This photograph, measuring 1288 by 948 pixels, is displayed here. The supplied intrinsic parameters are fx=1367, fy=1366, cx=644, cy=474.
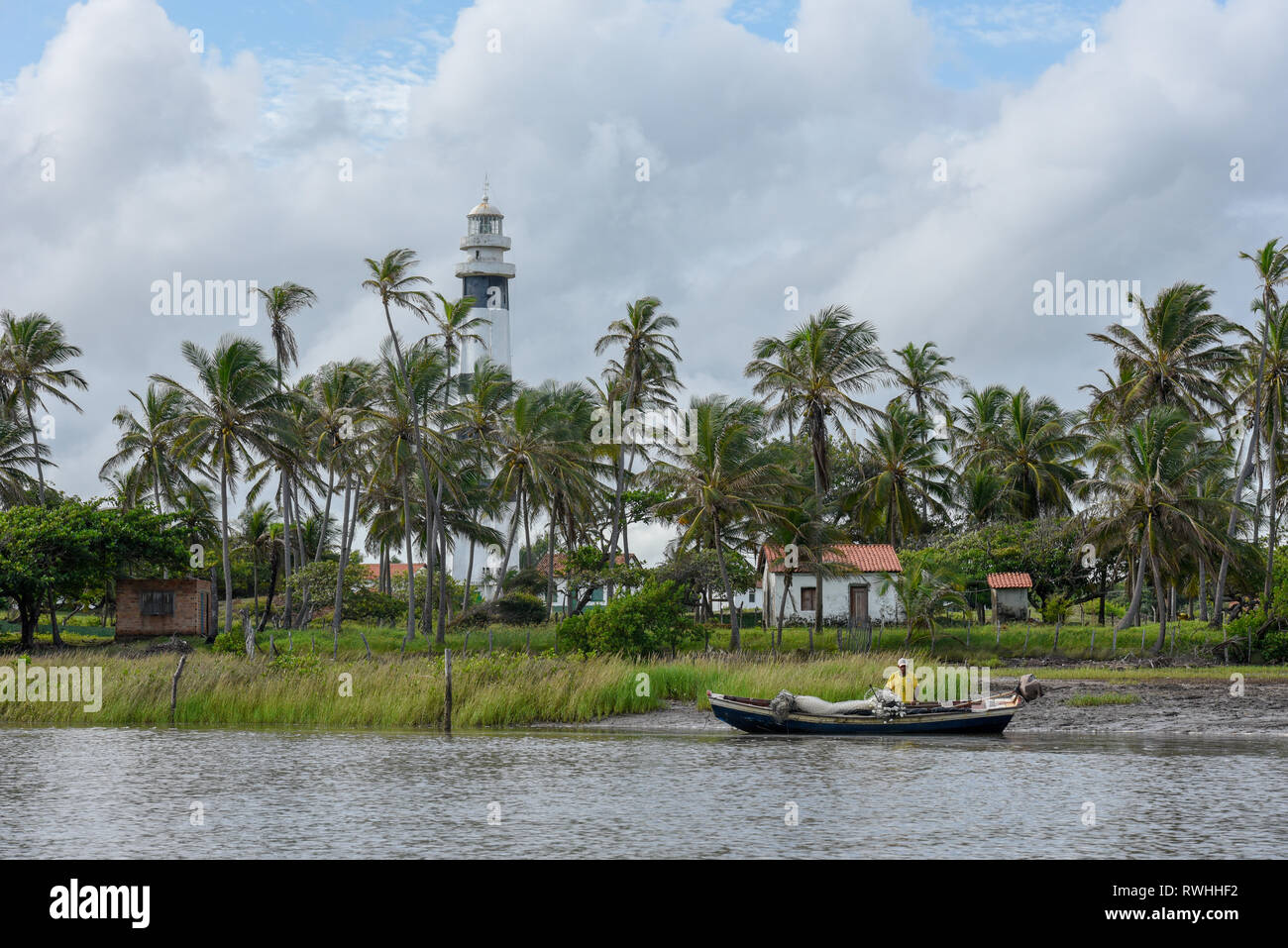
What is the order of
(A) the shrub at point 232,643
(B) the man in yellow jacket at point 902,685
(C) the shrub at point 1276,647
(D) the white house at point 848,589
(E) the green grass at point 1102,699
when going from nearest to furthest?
1. (B) the man in yellow jacket at point 902,685
2. (E) the green grass at point 1102,699
3. (C) the shrub at point 1276,647
4. (A) the shrub at point 232,643
5. (D) the white house at point 848,589

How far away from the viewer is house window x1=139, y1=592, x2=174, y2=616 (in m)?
55.7

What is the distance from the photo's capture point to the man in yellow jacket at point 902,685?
3081 centimetres

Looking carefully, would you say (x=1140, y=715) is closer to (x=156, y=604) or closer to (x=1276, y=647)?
(x=1276, y=647)

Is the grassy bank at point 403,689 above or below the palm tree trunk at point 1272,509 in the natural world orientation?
below

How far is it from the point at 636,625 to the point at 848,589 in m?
16.6

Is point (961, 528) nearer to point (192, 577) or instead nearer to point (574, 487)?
point (574, 487)

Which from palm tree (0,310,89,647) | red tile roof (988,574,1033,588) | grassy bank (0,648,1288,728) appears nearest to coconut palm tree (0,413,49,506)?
palm tree (0,310,89,647)

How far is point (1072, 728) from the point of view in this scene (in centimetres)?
3353

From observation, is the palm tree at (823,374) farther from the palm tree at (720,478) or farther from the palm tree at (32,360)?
the palm tree at (32,360)

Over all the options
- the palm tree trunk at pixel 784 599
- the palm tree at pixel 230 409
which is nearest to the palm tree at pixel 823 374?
the palm tree trunk at pixel 784 599

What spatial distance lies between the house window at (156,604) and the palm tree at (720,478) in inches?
818

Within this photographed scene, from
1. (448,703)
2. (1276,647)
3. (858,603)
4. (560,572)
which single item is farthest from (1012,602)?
(448,703)
